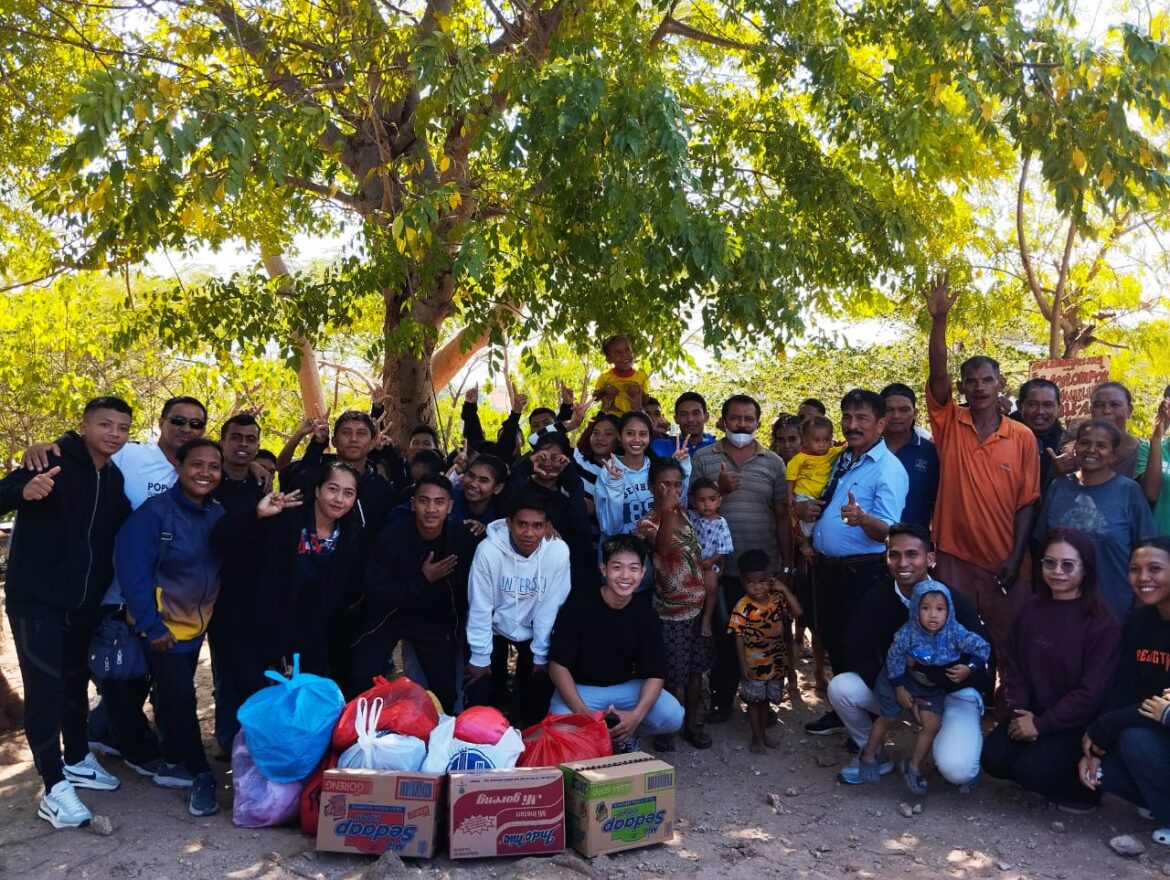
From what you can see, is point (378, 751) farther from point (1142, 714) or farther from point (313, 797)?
point (1142, 714)

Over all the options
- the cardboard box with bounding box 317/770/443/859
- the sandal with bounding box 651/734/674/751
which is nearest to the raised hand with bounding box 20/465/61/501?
the cardboard box with bounding box 317/770/443/859

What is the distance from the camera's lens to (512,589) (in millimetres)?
5312

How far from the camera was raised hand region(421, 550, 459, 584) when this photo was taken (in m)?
5.29

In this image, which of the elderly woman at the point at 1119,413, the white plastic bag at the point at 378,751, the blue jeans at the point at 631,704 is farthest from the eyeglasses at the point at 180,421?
the elderly woman at the point at 1119,413

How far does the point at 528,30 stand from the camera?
7125mm

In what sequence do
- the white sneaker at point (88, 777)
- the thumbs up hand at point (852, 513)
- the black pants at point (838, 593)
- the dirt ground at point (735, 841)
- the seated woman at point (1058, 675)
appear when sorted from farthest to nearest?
the black pants at point (838, 593), the thumbs up hand at point (852, 513), the white sneaker at point (88, 777), the seated woman at point (1058, 675), the dirt ground at point (735, 841)

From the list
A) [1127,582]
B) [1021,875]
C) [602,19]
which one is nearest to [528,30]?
[602,19]

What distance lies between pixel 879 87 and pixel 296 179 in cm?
454

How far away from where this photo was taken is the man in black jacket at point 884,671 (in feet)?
16.0

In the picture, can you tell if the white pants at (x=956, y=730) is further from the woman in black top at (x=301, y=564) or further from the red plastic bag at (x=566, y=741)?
the woman in black top at (x=301, y=564)

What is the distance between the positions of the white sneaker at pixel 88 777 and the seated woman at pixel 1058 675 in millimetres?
4271

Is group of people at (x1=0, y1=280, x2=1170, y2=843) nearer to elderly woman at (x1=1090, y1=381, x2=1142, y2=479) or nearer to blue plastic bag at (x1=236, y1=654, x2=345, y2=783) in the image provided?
elderly woman at (x1=1090, y1=381, x2=1142, y2=479)

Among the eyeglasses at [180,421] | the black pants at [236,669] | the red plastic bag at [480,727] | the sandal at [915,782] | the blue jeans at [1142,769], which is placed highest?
the eyeglasses at [180,421]

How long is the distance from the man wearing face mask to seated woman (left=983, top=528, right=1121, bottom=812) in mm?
1579
